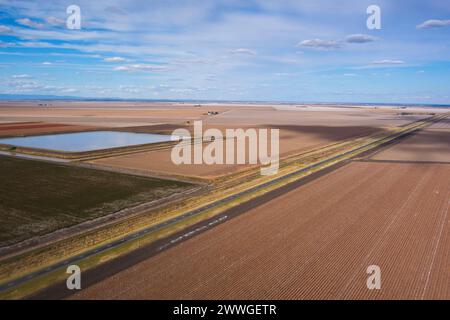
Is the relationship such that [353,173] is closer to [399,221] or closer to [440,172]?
[440,172]

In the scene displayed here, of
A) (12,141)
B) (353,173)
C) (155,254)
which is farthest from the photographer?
(12,141)

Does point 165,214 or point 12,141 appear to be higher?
point 12,141

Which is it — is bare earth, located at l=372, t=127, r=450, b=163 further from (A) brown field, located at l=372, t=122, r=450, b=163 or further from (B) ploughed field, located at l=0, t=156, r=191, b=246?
(B) ploughed field, located at l=0, t=156, r=191, b=246

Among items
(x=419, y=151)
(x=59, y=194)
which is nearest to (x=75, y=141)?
(x=59, y=194)

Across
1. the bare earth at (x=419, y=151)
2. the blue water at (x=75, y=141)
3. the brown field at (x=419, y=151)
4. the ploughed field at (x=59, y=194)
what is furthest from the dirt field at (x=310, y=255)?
the blue water at (x=75, y=141)

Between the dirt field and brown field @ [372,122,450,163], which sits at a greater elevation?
brown field @ [372,122,450,163]

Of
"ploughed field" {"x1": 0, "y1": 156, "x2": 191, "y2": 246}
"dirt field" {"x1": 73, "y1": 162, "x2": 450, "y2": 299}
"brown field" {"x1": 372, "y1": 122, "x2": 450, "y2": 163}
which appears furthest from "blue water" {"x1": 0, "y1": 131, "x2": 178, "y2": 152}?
"brown field" {"x1": 372, "y1": 122, "x2": 450, "y2": 163}

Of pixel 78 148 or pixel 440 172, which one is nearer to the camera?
pixel 440 172

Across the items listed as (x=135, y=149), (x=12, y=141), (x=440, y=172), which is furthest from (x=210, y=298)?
(x=12, y=141)
